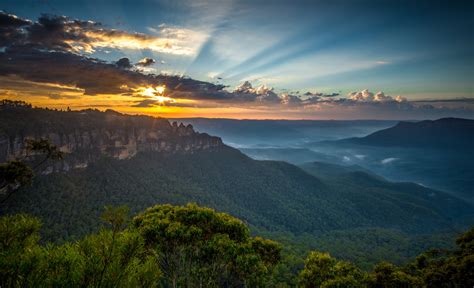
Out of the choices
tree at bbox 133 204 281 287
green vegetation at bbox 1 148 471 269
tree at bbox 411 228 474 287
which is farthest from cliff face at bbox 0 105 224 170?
tree at bbox 411 228 474 287

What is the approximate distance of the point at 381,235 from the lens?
361ft

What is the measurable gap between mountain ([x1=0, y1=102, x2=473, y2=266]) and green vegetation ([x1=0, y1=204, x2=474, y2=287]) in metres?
60.8

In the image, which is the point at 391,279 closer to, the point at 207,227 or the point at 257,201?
the point at 207,227

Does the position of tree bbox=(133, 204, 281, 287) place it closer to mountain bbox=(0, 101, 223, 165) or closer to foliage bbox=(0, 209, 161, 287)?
foliage bbox=(0, 209, 161, 287)

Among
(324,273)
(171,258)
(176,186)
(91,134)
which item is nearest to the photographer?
(171,258)

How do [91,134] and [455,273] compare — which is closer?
[455,273]

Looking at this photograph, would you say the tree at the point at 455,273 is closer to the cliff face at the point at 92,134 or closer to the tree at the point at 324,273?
the tree at the point at 324,273

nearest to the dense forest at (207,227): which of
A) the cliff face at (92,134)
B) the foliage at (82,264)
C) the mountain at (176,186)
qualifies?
the foliage at (82,264)

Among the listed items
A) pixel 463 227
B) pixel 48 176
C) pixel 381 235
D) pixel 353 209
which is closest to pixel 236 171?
pixel 353 209

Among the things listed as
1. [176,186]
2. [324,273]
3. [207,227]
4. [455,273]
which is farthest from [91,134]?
[455,273]

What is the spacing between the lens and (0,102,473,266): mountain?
279ft

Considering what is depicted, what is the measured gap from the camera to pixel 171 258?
14258 mm

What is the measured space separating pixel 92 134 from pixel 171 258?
124 meters

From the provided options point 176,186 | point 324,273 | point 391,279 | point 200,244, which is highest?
point 200,244
